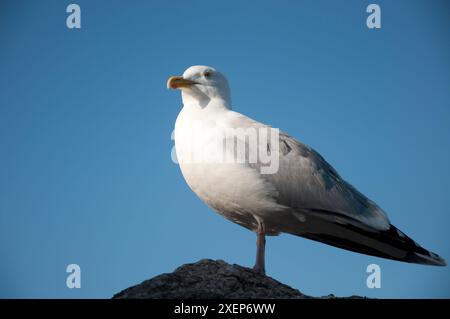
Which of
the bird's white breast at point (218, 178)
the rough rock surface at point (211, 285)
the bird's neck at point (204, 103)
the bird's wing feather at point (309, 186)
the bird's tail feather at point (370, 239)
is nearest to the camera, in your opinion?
the rough rock surface at point (211, 285)

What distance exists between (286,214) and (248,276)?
105 centimetres

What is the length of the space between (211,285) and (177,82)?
3352mm

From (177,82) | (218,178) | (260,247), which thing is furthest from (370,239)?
(177,82)

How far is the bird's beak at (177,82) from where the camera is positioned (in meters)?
9.16

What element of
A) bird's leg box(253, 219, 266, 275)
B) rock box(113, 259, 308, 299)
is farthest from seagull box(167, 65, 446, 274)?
rock box(113, 259, 308, 299)

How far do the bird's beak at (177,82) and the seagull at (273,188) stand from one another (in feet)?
0.05

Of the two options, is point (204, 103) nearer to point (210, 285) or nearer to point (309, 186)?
point (309, 186)

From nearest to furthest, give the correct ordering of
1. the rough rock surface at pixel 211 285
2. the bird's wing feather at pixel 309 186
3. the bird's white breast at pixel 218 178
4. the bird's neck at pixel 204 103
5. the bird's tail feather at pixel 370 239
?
the rough rock surface at pixel 211 285 → the bird's white breast at pixel 218 178 → the bird's wing feather at pixel 309 186 → the bird's tail feather at pixel 370 239 → the bird's neck at pixel 204 103

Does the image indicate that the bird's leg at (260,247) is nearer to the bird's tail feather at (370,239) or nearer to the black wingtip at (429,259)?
the bird's tail feather at (370,239)

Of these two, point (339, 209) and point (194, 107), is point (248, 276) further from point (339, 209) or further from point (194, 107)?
point (194, 107)

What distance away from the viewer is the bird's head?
9234 mm

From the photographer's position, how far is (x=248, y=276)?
7.94 metres

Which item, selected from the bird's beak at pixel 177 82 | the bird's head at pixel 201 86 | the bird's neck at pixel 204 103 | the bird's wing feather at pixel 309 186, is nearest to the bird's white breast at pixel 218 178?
the bird's wing feather at pixel 309 186

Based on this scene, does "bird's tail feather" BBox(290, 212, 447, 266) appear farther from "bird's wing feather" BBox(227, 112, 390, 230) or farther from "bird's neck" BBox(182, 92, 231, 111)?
"bird's neck" BBox(182, 92, 231, 111)
